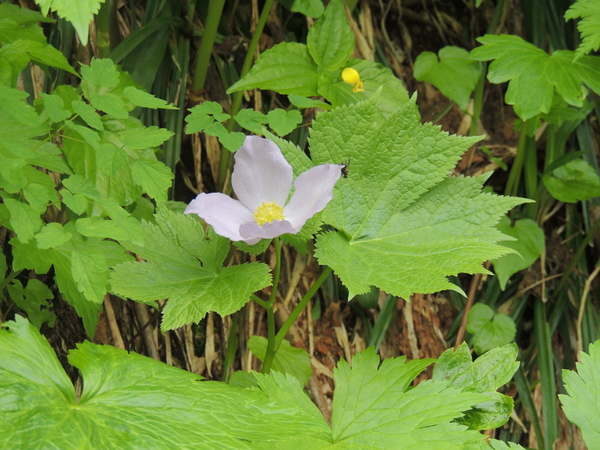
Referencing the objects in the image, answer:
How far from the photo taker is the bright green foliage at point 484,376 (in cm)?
97

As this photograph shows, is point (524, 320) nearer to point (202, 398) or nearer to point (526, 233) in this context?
point (526, 233)

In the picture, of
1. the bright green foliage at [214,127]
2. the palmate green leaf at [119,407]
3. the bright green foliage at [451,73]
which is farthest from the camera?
the bright green foliage at [451,73]

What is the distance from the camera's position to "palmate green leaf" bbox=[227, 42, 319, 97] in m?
1.49

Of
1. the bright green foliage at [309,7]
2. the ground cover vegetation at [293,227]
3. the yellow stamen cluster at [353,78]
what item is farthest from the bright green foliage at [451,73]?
the yellow stamen cluster at [353,78]

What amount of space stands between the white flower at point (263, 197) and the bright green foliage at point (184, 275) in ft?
Answer: 0.16

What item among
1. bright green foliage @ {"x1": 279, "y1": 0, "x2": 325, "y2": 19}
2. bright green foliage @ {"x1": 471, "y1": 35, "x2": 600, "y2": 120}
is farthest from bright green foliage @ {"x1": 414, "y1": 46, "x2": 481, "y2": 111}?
bright green foliage @ {"x1": 279, "y1": 0, "x2": 325, "y2": 19}

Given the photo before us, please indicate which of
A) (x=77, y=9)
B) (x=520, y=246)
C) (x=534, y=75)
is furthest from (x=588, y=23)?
(x=77, y=9)

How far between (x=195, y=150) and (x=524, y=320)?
1.27 meters

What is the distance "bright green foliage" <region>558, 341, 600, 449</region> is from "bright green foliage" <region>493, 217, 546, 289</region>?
0.80 metres

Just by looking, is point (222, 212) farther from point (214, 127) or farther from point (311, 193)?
point (214, 127)

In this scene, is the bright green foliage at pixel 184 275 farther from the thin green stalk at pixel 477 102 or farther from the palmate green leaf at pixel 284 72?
the thin green stalk at pixel 477 102

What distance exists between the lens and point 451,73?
1.88 meters

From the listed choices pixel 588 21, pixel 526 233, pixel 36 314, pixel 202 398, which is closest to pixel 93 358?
pixel 202 398

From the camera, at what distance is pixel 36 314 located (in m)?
1.35
